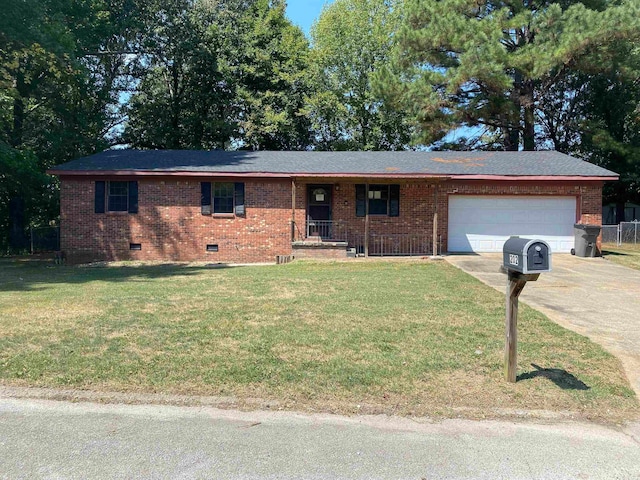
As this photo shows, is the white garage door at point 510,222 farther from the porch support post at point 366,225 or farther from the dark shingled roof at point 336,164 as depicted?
the porch support post at point 366,225

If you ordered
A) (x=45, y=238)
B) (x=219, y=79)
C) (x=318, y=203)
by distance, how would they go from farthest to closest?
1. (x=219, y=79)
2. (x=45, y=238)
3. (x=318, y=203)

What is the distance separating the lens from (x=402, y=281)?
32.9 feet

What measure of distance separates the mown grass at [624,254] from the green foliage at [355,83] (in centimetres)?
1318

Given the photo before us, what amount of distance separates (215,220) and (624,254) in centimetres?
1450

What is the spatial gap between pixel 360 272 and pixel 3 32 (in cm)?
1420

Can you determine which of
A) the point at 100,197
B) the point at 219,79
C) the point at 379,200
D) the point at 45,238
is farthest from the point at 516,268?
the point at 219,79

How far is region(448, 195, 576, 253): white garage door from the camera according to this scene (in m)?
16.6

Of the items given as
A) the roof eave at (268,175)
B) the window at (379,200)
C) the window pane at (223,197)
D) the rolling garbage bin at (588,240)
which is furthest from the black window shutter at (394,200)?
the rolling garbage bin at (588,240)

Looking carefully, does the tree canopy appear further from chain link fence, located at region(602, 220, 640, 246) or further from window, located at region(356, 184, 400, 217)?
window, located at region(356, 184, 400, 217)

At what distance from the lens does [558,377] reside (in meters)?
4.49

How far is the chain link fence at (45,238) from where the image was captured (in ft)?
67.2

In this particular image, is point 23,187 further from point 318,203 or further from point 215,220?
point 318,203

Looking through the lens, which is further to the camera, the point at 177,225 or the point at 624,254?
the point at 177,225

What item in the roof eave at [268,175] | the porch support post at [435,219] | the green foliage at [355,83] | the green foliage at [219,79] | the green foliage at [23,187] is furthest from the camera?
the green foliage at [355,83]
